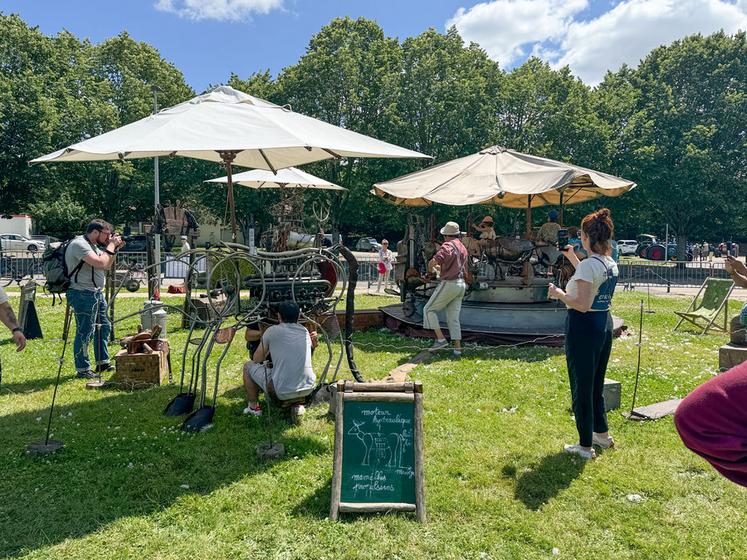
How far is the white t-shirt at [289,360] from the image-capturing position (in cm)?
493

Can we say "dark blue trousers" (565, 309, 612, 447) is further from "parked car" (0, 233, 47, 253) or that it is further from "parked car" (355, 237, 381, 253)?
"parked car" (355, 237, 381, 253)

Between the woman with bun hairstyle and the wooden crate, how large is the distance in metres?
4.72

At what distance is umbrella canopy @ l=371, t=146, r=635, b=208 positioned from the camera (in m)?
8.77

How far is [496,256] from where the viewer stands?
10578mm

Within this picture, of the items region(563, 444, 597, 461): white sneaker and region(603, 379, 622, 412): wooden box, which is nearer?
region(563, 444, 597, 461): white sneaker

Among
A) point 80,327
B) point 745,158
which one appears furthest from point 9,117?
point 745,158

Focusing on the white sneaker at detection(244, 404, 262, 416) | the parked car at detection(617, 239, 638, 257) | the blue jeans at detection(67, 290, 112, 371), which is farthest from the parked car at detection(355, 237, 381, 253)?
the white sneaker at detection(244, 404, 262, 416)

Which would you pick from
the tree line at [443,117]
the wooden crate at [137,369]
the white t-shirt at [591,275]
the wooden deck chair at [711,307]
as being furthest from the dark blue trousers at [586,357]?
the tree line at [443,117]

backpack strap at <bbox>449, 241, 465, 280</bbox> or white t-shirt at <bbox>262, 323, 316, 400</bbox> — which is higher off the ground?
backpack strap at <bbox>449, 241, 465, 280</bbox>

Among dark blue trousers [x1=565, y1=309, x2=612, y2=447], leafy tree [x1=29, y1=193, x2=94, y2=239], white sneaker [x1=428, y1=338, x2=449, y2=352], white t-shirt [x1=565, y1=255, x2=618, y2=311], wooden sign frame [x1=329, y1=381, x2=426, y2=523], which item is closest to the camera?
wooden sign frame [x1=329, y1=381, x2=426, y2=523]

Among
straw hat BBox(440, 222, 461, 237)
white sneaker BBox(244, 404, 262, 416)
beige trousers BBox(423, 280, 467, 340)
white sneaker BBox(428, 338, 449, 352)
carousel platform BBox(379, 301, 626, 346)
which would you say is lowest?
white sneaker BBox(244, 404, 262, 416)

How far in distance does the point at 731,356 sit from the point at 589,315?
14.3 feet

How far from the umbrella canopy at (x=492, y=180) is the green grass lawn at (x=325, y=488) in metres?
3.58

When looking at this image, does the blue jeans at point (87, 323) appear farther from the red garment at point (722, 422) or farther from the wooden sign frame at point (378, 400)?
the red garment at point (722, 422)
